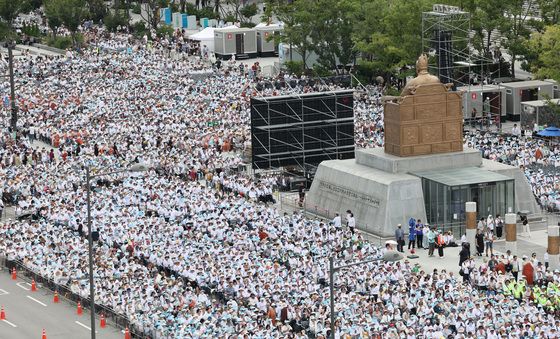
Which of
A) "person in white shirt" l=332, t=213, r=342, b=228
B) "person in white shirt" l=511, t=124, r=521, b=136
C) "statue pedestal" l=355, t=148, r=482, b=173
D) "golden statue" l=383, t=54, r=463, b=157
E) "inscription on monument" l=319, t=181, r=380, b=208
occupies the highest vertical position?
"golden statue" l=383, t=54, r=463, b=157

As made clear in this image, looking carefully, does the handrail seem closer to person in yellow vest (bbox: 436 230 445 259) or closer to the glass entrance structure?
person in yellow vest (bbox: 436 230 445 259)

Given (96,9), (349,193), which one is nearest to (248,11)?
(96,9)

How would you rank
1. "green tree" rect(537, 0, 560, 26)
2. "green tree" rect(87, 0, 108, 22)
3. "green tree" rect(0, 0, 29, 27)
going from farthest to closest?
"green tree" rect(87, 0, 108, 22) → "green tree" rect(0, 0, 29, 27) → "green tree" rect(537, 0, 560, 26)

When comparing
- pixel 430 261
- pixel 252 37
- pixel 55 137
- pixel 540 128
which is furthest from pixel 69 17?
pixel 430 261

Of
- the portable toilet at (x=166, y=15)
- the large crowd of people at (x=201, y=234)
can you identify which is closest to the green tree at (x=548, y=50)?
the large crowd of people at (x=201, y=234)

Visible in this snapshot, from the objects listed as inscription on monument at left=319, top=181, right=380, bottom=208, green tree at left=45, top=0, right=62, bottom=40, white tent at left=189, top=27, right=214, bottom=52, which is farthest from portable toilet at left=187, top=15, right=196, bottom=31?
inscription on monument at left=319, top=181, right=380, bottom=208

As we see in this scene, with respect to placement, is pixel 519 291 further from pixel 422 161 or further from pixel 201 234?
pixel 422 161

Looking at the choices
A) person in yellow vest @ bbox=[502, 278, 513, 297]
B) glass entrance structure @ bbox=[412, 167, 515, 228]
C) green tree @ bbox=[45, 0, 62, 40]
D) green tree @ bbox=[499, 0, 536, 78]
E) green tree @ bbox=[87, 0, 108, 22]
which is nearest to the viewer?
person in yellow vest @ bbox=[502, 278, 513, 297]
